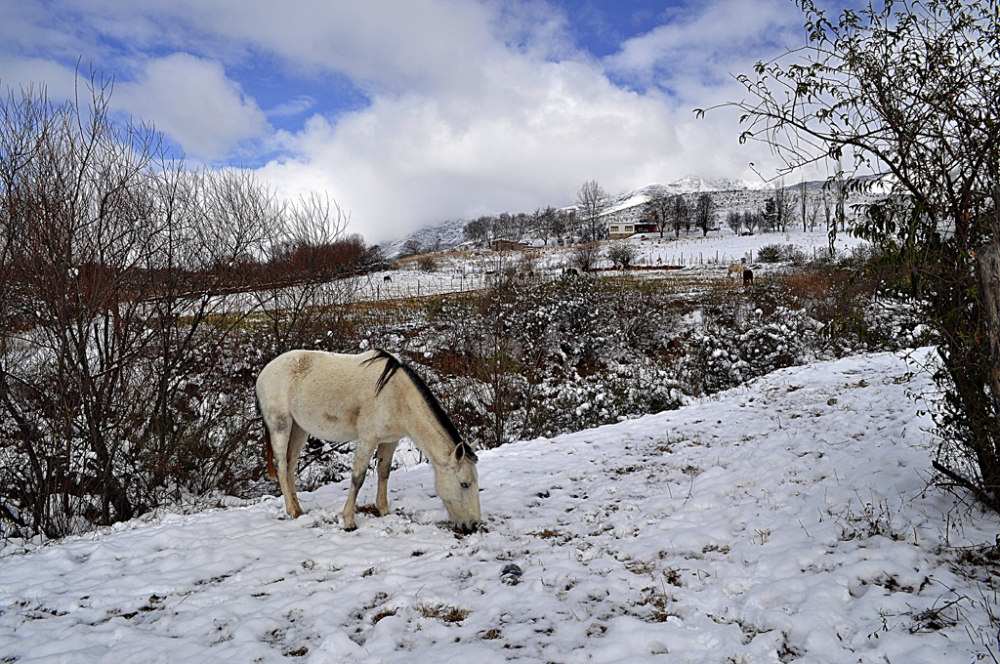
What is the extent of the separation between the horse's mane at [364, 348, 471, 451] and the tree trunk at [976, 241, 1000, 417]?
4356 mm

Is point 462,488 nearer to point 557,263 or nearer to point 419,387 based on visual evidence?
point 419,387

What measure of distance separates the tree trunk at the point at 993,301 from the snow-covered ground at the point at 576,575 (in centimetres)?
121

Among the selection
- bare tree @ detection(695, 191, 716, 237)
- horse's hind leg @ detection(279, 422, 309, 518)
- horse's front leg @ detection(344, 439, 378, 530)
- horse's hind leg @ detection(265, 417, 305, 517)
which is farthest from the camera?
bare tree @ detection(695, 191, 716, 237)

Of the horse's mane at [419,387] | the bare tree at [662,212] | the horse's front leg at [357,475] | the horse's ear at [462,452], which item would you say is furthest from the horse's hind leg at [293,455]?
the bare tree at [662,212]

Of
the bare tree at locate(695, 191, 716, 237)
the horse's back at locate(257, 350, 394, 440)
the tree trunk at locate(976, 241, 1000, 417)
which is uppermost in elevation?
the bare tree at locate(695, 191, 716, 237)

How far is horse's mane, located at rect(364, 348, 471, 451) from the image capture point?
5336 millimetres

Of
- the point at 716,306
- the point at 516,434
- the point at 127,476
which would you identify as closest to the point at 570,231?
the point at 716,306

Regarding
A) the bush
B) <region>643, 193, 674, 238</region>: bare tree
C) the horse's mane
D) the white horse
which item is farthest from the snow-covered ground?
<region>643, 193, 674, 238</region>: bare tree

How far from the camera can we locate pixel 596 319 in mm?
17516

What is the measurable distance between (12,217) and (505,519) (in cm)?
738

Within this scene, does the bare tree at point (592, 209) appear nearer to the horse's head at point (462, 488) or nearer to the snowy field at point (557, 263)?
the snowy field at point (557, 263)

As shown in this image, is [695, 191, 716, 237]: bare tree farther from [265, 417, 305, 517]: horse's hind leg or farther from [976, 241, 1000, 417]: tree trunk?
[265, 417, 305, 517]: horse's hind leg

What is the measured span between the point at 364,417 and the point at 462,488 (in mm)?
1361

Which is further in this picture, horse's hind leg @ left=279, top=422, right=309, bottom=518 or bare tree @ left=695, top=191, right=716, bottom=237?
bare tree @ left=695, top=191, right=716, bottom=237
